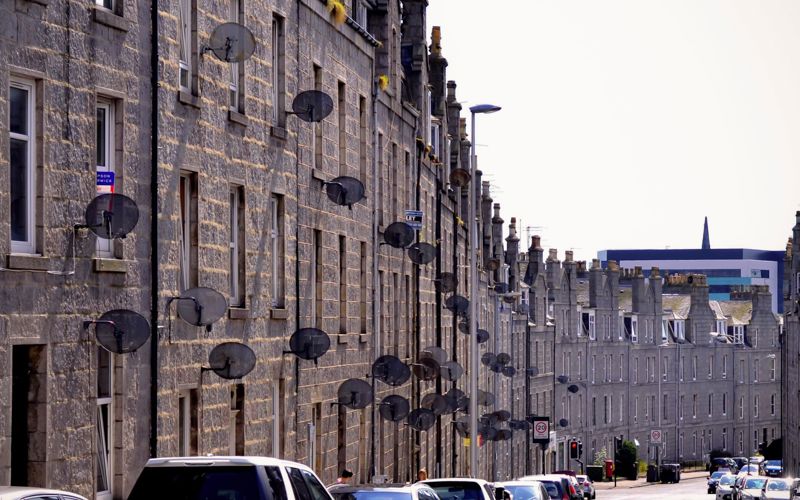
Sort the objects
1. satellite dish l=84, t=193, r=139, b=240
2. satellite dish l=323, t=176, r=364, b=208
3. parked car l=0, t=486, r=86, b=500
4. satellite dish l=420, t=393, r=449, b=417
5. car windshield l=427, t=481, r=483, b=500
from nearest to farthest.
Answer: parked car l=0, t=486, r=86, b=500, satellite dish l=84, t=193, r=139, b=240, car windshield l=427, t=481, r=483, b=500, satellite dish l=323, t=176, r=364, b=208, satellite dish l=420, t=393, r=449, b=417

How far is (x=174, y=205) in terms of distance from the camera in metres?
20.2

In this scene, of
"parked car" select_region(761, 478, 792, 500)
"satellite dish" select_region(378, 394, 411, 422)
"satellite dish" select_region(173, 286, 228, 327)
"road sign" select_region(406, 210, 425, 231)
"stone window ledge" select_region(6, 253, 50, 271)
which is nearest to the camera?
"stone window ledge" select_region(6, 253, 50, 271)

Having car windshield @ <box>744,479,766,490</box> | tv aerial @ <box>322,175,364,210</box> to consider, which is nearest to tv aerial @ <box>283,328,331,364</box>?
tv aerial @ <box>322,175,364,210</box>

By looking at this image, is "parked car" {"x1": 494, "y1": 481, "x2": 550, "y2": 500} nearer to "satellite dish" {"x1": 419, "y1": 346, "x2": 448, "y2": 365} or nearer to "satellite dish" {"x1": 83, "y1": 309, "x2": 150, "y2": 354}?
"satellite dish" {"x1": 419, "y1": 346, "x2": 448, "y2": 365}

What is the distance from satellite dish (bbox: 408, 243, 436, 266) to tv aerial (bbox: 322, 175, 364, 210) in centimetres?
901

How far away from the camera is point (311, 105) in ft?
81.5

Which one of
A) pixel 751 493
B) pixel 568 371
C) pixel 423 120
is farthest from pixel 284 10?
pixel 568 371

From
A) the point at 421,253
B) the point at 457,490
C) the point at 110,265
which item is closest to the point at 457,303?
the point at 421,253

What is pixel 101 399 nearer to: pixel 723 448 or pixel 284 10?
pixel 284 10

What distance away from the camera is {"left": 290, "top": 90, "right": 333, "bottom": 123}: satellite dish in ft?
81.4

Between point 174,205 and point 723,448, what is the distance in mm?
102135

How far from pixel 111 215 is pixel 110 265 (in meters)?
1.28

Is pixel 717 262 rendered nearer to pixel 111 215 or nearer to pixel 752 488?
pixel 752 488

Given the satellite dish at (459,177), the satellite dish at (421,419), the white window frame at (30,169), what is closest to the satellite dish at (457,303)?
the satellite dish at (459,177)
